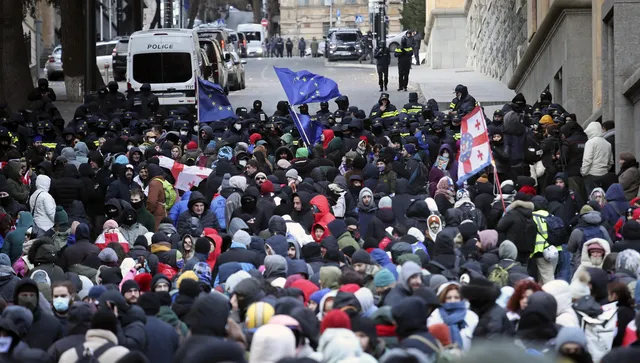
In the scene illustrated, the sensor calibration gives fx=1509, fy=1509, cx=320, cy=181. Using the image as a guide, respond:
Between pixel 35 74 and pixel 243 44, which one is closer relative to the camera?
pixel 35 74

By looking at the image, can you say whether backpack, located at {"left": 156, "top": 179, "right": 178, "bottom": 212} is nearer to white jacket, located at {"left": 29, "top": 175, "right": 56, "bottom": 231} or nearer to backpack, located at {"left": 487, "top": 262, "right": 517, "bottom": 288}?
white jacket, located at {"left": 29, "top": 175, "right": 56, "bottom": 231}

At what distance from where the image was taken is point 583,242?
48.8 ft

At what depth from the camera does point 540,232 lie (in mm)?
15406

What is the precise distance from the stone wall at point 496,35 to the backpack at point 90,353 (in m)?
27.4

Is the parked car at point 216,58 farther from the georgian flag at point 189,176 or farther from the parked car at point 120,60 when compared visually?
the georgian flag at point 189,176

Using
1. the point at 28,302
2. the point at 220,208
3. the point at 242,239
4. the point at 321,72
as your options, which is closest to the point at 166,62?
the point at 220,208

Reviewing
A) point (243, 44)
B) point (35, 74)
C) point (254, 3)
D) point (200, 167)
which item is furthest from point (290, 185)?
point (254, 3)

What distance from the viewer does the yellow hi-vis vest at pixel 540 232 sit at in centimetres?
1530

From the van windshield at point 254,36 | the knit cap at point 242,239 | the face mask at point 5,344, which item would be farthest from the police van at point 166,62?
the van windshield at point 254,36

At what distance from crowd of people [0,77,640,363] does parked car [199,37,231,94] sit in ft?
33.7

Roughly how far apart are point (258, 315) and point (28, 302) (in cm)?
180

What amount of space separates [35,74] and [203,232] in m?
36.5

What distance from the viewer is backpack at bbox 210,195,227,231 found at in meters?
17.4

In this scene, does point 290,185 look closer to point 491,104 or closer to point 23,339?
point 23,339
